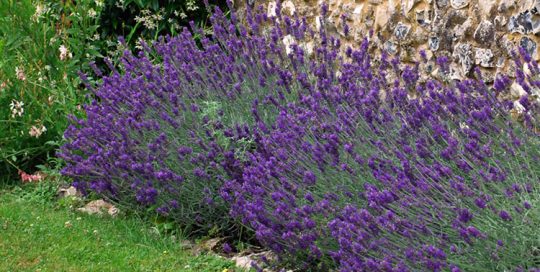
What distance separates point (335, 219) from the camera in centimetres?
363

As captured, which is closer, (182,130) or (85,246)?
(85,246)

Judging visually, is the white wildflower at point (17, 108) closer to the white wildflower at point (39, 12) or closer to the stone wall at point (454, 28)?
the white wildflower at point (39, 12)

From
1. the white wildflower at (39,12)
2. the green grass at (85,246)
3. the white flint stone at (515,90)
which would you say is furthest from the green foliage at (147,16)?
the white flint stone at (515,90)

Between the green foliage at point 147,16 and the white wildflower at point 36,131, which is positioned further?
the green foliage at point 147,16

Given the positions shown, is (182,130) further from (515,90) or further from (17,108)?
(515,90)

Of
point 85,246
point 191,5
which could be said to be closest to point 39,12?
point 191,5

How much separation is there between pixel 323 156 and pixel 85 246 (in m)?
1.51

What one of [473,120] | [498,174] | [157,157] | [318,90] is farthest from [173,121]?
[498,174]

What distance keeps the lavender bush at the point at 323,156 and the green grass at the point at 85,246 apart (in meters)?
0.20

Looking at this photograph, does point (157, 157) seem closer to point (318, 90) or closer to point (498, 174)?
point (318, 90)

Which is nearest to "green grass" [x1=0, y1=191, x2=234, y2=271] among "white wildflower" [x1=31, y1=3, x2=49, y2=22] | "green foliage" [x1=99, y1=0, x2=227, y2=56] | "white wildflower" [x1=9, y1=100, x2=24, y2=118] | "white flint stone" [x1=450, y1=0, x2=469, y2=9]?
"white wildflower" [x1=9, y1=100, x2=24, y2=118]

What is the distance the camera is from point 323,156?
3.96m

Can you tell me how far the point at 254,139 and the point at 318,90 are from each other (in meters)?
0.50

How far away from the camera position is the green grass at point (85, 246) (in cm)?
436
